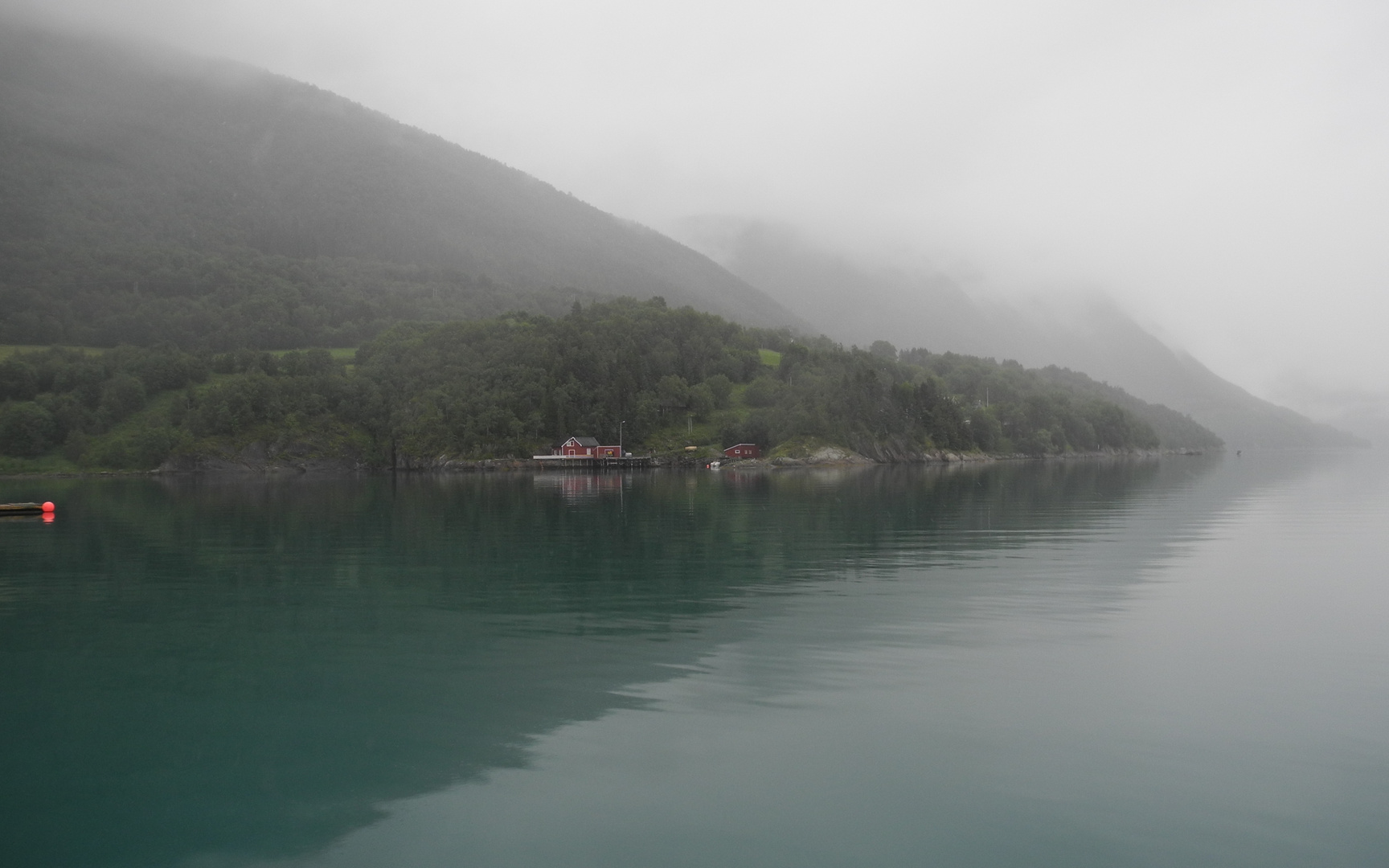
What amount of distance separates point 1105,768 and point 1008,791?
1.76m

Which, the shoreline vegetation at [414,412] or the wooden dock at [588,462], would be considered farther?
the wooden dock at [588,462]

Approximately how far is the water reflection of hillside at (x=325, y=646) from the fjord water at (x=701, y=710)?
9 cm

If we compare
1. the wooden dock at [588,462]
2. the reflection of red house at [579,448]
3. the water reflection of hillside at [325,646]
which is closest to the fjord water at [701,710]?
the water reflection of hillside at [325,646]

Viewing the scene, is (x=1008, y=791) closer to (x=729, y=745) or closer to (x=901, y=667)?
(x=729, y=745)

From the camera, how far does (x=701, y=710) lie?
46.9 feet

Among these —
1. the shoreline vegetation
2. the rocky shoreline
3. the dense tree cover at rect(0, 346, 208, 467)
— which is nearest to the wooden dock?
the rocky shoreline

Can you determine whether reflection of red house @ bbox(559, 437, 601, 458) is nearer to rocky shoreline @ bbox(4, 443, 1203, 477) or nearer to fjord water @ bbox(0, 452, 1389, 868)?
rocky shoreline @ bbox(4, 443, 1203, 477)

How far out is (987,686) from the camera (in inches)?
612

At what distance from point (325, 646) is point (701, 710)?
385 inches

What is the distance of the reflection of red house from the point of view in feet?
580

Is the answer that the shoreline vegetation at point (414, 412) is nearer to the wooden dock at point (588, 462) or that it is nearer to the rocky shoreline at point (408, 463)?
the rocky shoreline at point (408, 463)

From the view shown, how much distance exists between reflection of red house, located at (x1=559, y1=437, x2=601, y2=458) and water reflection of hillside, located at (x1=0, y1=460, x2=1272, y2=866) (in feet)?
412

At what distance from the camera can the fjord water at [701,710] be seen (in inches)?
397

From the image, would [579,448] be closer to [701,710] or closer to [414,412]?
[414,412]
